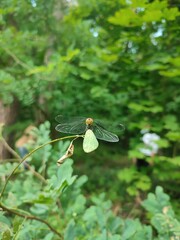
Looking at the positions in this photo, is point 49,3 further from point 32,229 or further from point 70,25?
point 32,229

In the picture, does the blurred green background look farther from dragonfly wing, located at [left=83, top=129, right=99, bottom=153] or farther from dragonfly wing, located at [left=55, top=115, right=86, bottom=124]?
dragonfly wing, located at [left=83, top=129, right=99, bottom=153]

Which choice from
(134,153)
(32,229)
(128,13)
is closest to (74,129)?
(32,229)

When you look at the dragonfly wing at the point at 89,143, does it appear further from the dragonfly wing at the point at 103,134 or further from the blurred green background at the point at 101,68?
the blurred green background at the point at 101,68

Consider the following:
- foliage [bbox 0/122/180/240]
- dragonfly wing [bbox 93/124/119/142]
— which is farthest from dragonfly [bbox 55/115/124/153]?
foliage [bbox 0/122/180/240]

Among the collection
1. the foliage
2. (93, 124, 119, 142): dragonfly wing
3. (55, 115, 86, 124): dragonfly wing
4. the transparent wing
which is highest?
(55, 115, 86, 124): dragonfly wing

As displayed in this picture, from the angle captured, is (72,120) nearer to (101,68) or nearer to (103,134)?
(103,134)

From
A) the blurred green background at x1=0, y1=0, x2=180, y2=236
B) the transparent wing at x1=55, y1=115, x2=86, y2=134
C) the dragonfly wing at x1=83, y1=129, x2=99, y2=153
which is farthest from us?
the blurred green background at x1=0, y1=0, x2=180, y2=236

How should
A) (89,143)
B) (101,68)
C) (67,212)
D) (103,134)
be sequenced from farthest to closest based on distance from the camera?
(101,68) < (67,212) < (103,134) < (89,143)

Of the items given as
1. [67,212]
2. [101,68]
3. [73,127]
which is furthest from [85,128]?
[101,68]

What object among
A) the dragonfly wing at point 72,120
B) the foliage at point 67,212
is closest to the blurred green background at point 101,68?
the foliage at point 67,212
